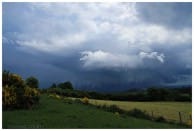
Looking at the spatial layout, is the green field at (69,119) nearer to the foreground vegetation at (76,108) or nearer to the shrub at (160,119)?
the foreground vegetation at (76,108)

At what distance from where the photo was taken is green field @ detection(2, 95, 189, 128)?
34.8ft

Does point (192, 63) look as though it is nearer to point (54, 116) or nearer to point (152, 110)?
point (152, 110)

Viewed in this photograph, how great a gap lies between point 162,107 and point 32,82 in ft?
10.2

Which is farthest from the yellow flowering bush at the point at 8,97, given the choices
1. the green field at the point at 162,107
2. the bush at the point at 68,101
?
the green field at the point at 162,107

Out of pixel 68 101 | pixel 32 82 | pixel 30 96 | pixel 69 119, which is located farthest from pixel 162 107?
pixel 30 96

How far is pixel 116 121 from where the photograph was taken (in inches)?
427

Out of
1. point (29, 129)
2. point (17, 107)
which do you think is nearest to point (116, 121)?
point (29, 129)

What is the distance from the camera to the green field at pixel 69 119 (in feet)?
34.8

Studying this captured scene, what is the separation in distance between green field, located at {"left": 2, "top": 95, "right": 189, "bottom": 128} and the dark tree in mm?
593

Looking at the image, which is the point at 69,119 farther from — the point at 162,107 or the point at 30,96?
the point at 162,107

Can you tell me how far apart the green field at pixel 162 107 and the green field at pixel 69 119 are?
0.31 metres

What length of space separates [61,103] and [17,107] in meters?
1.07

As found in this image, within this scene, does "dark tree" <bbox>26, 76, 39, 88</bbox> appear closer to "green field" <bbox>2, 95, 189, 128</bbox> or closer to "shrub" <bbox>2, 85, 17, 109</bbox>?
"shrub" <bbox>2, 85, 17, 109</bbox>

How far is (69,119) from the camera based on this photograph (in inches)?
432
